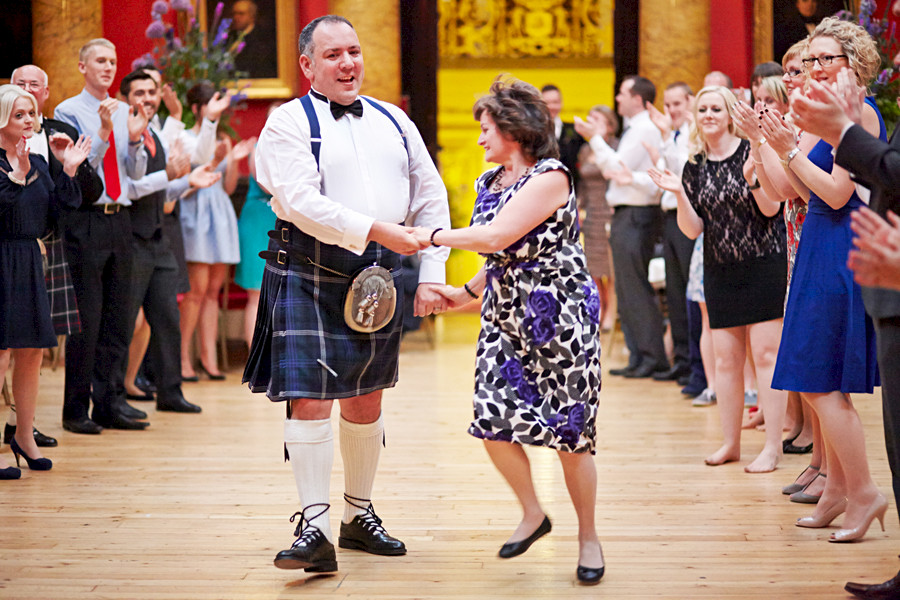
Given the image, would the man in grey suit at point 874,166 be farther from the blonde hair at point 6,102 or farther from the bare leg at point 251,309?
the bare leg at point 251,309

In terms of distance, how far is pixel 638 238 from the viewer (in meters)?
6.72

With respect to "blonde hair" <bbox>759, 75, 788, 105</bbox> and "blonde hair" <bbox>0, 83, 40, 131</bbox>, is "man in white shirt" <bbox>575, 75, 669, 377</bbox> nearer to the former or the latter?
"blonde hair" <bbox>759, 75, 788, 105</bbox>

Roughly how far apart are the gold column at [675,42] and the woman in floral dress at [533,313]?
20.0 ft

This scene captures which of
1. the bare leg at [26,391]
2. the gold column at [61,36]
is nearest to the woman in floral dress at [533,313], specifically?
the bare leg at [26,391]

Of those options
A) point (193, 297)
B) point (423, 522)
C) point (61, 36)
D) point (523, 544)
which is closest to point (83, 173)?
point (193, 297)

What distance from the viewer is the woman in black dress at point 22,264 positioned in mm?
4184

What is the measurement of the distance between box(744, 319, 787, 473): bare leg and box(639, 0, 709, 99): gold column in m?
4.80

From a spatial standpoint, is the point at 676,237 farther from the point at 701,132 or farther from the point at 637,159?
the point at 701,132

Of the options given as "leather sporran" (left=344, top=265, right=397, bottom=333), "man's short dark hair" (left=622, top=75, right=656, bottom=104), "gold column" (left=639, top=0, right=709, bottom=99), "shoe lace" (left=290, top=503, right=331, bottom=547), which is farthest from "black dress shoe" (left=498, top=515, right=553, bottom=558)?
"gold column" (left=639, top=0, right=709, bottom=99)

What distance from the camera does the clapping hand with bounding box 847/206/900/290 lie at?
216cm

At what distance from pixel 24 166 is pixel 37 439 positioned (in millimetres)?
1360

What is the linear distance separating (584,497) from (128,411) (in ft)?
10.4

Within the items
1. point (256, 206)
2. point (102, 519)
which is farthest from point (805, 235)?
point (256, 206)

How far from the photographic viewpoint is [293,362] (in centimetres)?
296
